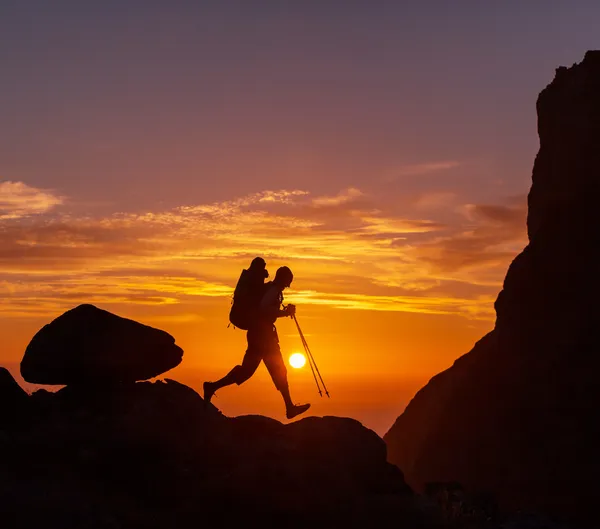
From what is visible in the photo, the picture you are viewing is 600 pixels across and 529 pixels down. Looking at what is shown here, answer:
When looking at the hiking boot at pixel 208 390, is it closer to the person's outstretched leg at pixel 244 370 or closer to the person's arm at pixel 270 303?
the person's outstretched leg at pixel 244 370

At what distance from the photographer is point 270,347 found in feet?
55.3

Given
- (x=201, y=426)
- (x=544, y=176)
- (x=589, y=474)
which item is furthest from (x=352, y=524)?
(x=544, y=176)

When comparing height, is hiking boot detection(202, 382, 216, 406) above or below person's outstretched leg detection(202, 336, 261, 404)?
below

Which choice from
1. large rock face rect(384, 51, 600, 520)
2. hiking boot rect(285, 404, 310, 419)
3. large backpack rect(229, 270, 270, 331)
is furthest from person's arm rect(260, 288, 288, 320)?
large rock face rect(384, 51, 600, 520)

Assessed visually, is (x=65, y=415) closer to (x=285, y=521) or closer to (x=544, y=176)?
(x=285, y=521)

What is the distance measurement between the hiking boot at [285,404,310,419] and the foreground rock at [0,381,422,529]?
45 centimetres

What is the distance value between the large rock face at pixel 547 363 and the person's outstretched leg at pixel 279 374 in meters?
16.7

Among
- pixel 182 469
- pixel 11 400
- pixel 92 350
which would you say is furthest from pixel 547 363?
pixel 11 400

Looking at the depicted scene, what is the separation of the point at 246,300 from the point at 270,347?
1.17 meters

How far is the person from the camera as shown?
16.6m

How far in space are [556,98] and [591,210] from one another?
622cm

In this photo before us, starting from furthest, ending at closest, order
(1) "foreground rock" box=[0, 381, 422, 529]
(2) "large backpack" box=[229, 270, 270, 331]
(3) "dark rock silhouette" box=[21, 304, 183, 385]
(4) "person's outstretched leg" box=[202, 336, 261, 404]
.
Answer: (3) "dark rock silhouette" box=[21, 304, 183, 385] < (4) "person's outstretched leg" box=[202, 336, 261, 404] < (2) "large backpack" box=[229, 270, 270, 331] < (1) "foreground rock" box=[0, 381, 422, 529]

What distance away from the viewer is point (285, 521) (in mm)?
14344

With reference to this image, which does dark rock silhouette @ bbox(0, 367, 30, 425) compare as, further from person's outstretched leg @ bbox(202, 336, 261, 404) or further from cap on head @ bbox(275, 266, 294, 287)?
cap on head @ bbox(275, 266, 294, 287)
